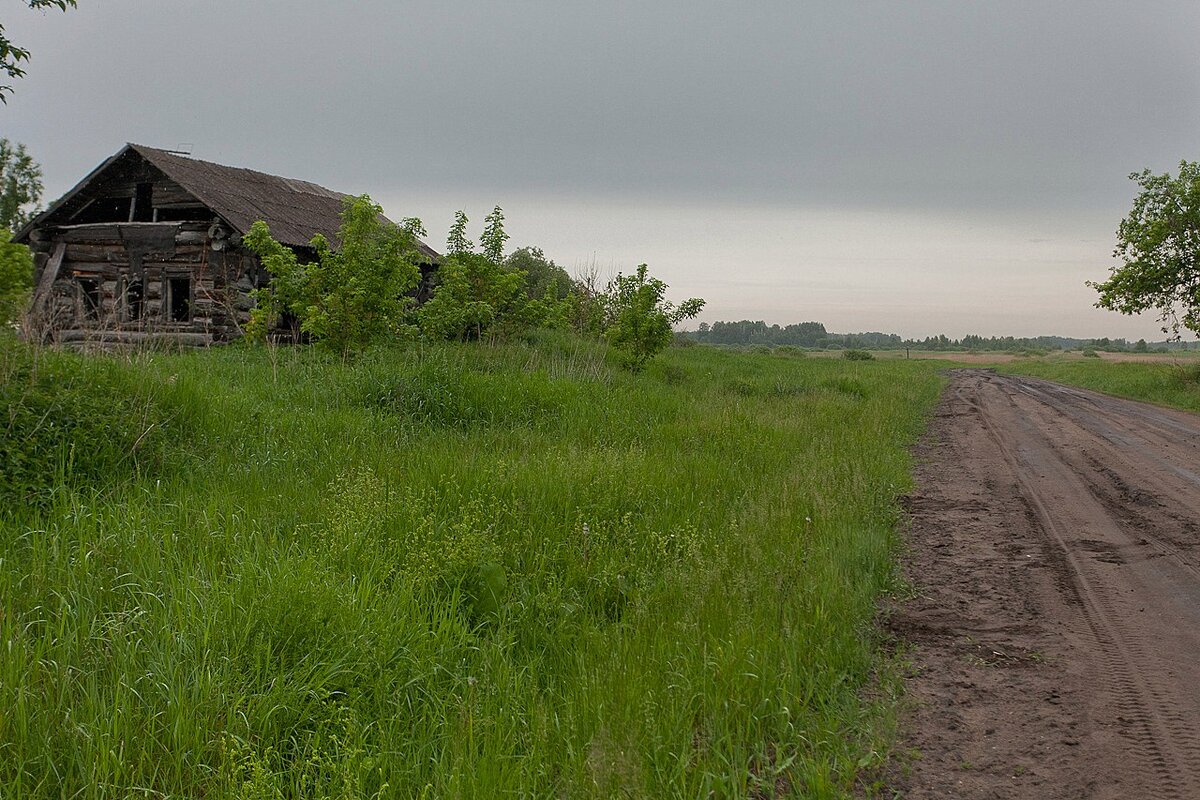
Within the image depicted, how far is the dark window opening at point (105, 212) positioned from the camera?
2333 centimetres

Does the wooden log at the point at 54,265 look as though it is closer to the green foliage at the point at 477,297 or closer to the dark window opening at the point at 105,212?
the dark window opening at the point at 105,212

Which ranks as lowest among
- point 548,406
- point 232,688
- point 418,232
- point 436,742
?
point 436,742

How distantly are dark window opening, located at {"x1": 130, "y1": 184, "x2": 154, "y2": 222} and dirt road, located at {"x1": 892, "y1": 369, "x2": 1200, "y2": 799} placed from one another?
75.9 ft

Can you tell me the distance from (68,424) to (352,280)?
6.21 m

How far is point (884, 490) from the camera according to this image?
7855mm

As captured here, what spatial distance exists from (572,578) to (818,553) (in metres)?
1.79

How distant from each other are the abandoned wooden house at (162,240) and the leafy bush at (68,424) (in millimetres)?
14319

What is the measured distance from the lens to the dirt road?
Answer: 306cm

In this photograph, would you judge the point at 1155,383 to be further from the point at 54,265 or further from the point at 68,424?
the point at 54,265

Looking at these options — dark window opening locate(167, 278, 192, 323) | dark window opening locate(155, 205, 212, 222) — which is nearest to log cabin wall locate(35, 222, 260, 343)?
Result: dark window opening locate(167, 278, 192, 323)

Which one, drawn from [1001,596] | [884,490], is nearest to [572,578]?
[1001,596]

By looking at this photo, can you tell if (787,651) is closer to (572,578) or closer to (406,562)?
(572,578)

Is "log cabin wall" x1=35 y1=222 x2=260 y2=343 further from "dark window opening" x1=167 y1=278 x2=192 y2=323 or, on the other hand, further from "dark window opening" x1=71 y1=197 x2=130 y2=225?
"dark window opening" x1=71 y1=197 x2=130 y2=225

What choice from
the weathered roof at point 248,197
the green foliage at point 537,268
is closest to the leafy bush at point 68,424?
the weathered roof at point 248,197
